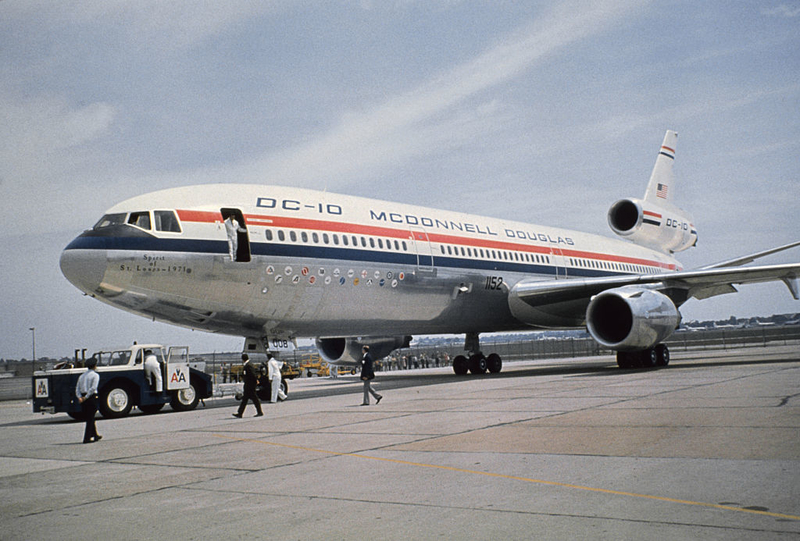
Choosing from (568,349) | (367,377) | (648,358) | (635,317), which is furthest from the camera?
(568,349)

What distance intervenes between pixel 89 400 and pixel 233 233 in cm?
489

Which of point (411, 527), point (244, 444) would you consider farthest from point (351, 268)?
point (411, 527)

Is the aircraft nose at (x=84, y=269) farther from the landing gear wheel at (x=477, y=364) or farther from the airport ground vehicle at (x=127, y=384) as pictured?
the landing gear wheel at (x=477, y=364)

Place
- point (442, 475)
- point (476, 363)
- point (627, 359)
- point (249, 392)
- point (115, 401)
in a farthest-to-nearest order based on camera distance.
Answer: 1. point (476, 363)
2. point (627, 359)
3. point (115, 401)
4. point (249, 392)
5. point (442, 475)

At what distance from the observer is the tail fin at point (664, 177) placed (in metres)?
29.2

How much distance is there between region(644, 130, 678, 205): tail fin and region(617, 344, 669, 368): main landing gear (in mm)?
9576

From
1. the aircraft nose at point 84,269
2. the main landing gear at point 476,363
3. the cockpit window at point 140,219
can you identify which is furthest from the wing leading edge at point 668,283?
the aircraft nose at point 84,269

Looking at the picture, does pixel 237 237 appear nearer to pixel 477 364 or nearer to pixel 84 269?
pixel 84 269

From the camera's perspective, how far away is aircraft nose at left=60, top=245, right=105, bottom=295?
13.1 m

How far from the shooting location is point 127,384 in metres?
15.0

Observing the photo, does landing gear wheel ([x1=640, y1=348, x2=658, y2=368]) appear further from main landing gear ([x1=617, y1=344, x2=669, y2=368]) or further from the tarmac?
the tarmac

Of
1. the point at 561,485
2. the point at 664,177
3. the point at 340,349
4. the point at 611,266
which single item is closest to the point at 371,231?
the point at 340,349

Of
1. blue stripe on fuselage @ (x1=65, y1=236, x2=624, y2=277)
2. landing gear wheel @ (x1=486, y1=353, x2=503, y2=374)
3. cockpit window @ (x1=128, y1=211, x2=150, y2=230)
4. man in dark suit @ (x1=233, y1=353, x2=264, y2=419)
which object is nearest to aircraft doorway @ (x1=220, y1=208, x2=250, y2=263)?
blue stripe on fuselage @ (x1=65, y1=236, x2=624, y2=277)

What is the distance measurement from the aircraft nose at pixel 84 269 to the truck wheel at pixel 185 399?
10.7 ft
